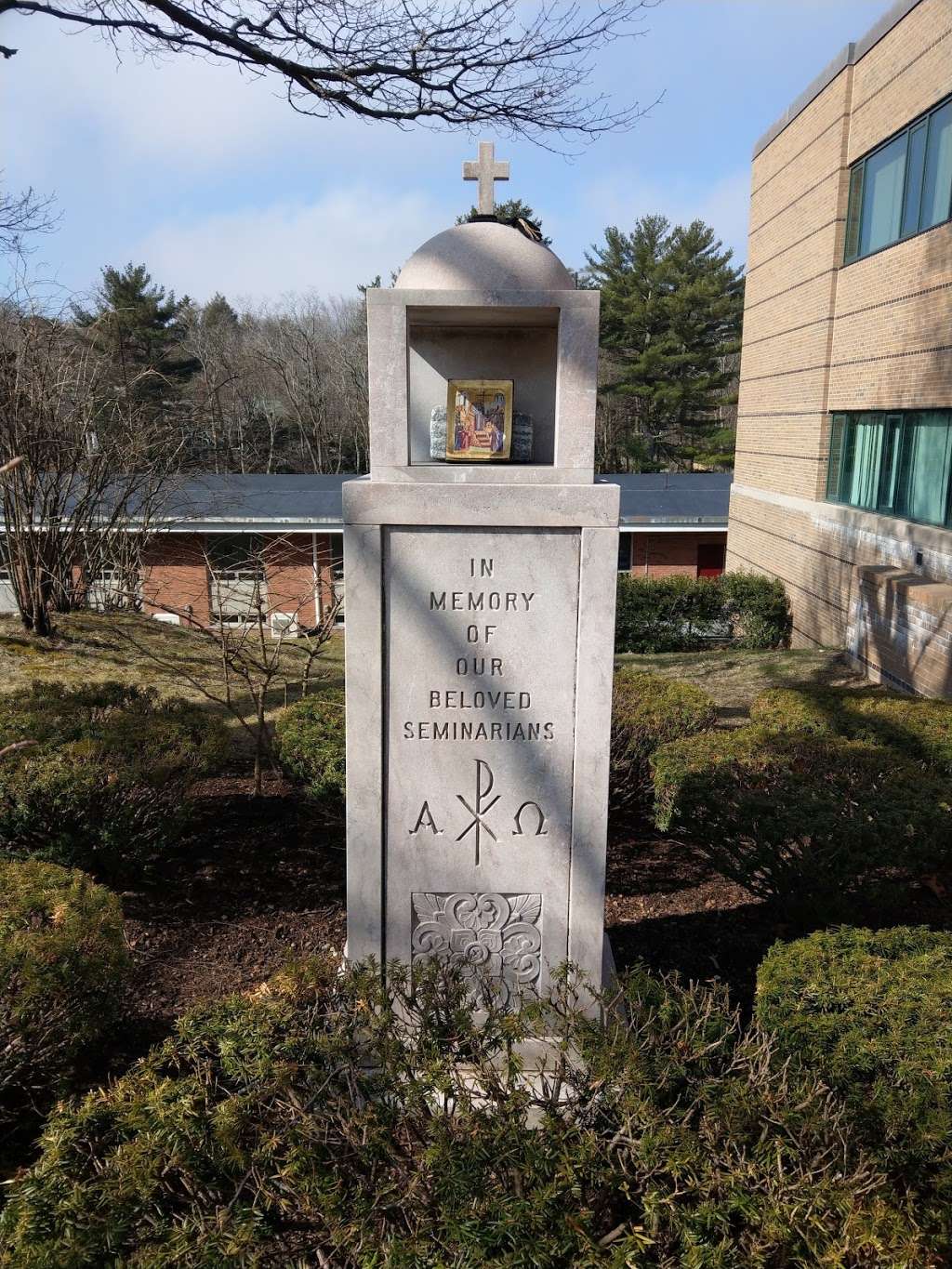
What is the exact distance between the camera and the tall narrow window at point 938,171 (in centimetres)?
1087

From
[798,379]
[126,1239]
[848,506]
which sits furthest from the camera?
[798,379]

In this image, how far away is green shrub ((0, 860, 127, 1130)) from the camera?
10.9 ft

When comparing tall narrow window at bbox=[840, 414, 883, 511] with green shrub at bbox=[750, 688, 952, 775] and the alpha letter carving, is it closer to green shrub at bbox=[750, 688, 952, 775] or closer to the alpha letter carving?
green shrub at bbox=[750, 688, 952, 775]

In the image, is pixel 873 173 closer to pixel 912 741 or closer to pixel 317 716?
pixel 912 741

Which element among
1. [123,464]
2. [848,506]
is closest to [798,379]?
[848,506]

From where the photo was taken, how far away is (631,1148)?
2.64 meters

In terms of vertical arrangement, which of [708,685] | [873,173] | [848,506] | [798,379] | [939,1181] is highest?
[873,173]

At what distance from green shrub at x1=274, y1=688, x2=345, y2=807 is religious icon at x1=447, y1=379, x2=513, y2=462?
2.55m

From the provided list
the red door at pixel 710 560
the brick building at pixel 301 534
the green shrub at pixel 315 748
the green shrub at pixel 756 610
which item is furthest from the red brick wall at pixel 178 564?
the green shrub at pixel 315 748

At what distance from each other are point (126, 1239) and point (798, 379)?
53.2 ft

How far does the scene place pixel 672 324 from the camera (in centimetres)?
4128

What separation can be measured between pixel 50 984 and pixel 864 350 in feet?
43.8

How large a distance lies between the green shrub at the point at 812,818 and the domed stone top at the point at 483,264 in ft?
9.13

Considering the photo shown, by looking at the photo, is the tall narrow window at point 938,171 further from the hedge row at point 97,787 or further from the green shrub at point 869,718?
the hedge row at point 97,787
